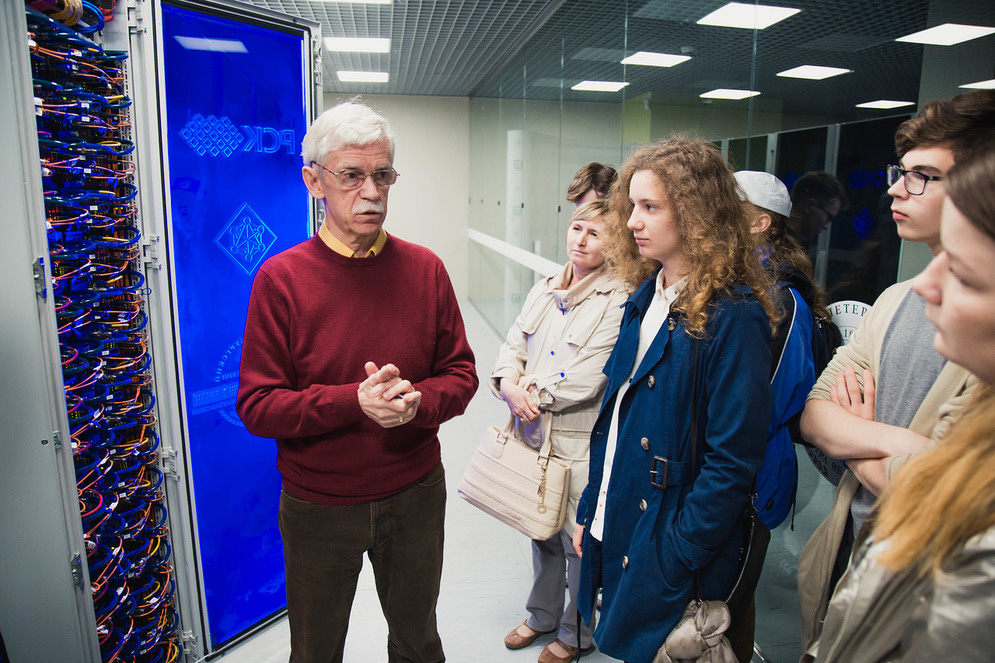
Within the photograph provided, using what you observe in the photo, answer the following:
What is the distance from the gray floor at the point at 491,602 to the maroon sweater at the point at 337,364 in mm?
997

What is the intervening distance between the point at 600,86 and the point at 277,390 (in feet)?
9.60

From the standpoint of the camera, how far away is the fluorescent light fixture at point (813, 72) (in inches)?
73.4

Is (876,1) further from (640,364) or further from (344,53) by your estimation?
(344,53)

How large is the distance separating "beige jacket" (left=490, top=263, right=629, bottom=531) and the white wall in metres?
7.50

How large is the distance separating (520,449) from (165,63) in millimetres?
1535

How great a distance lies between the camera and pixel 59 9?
1480 millimetres

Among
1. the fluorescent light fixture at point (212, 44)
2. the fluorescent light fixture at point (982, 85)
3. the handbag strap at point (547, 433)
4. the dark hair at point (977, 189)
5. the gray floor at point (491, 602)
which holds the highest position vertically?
the fluorescent light fixture at point (212, 44)

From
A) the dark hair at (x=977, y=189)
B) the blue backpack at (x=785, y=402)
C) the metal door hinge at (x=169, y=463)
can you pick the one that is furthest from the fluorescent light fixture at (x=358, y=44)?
the dark hair at (x=977, y=189)

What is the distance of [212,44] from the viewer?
193cm

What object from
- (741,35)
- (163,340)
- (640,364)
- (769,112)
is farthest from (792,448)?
(163,340)

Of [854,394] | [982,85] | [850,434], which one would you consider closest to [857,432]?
[850,434]

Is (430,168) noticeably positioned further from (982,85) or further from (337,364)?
(982,85)

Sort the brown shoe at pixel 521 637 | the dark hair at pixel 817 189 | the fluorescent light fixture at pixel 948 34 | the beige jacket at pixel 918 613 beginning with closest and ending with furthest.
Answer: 1. the beige jacket at pixel 918 613
2. the fluorescent light fixture at pixel 948 34
3. the dark hair at pixel 817 189
4. the brown shoe at pixel 521 637

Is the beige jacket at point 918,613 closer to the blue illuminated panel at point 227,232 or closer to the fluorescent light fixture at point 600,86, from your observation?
the blue illuminated panel at point 227,232
